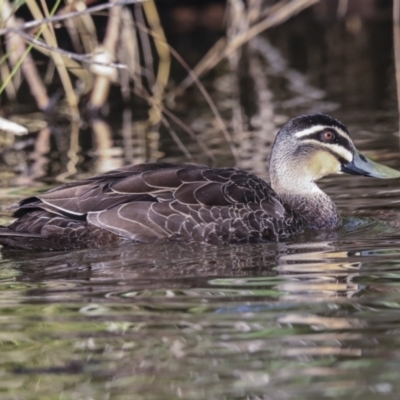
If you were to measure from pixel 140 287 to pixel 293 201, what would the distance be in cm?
292

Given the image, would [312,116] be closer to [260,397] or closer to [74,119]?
[260,397]

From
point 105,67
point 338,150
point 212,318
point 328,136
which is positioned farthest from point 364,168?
point 105,67

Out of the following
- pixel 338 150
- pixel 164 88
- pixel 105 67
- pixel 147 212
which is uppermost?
pixel 164 88

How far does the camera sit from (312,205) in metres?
9.45

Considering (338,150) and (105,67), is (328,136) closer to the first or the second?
(338,150)

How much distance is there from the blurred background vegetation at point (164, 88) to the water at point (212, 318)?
140 cm

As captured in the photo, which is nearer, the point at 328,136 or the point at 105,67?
the point at 328,136

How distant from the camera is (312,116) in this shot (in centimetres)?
954

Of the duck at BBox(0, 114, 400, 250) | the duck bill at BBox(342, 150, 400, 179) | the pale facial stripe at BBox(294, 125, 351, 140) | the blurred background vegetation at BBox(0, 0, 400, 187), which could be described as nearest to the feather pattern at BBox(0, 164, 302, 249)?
the duck at BBox(0, 114, 400, 250)

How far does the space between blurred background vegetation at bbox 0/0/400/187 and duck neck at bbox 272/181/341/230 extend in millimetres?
961

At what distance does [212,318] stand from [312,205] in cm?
348

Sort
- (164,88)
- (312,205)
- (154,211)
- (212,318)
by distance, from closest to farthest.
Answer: (212,318)
(154,211)
(312,205)
(164,88)

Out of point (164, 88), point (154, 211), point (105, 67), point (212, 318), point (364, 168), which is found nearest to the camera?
point (212, 318)

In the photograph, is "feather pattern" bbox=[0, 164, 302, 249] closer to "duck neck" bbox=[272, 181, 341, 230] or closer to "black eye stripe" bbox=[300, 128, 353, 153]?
"duck neck" bbox=[272, 181, 341, 230]
